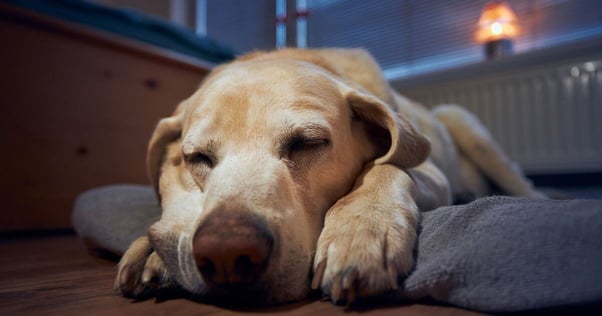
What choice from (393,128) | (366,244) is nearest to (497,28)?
(393,128)

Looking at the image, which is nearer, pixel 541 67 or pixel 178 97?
pixel 178 97

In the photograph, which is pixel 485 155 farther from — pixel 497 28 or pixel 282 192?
pixel 282 192

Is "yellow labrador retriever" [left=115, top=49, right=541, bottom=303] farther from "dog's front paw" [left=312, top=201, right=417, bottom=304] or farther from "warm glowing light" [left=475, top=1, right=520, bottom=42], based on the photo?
"warm glowing light" [left=475, top=1, right=520, bottom=42]

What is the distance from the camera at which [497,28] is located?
394 cm

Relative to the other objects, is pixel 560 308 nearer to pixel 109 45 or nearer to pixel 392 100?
pixel 392 100

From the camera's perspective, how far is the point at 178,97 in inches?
131

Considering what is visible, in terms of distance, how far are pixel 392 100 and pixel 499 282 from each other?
1121 millimetres

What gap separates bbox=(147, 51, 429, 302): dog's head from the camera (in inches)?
30.9

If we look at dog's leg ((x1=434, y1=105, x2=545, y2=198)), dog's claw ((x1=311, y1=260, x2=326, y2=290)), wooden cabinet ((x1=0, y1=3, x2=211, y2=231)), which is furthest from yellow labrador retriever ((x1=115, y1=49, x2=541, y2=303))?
wooden cabinet ((x1=0, y1=3, x2=211, y2=231))

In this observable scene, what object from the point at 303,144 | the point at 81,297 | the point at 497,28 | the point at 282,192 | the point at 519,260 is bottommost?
the point at 81,297

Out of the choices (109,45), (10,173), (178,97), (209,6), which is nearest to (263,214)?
(10,173)

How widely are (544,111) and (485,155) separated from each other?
5.39 feet

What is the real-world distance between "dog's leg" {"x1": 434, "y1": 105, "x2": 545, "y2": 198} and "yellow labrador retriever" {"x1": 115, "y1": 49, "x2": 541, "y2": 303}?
3.78ft

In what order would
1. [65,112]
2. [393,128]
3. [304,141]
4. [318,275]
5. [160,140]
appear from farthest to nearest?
[65,112] < [160,140] < [393,128] < [304,141] < [318,275]
